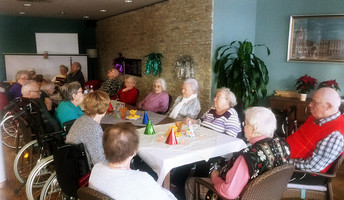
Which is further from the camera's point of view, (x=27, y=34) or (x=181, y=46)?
(x=27, y=34)

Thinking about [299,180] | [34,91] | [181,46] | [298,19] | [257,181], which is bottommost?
[299,180]

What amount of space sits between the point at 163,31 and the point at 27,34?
17.1 ft

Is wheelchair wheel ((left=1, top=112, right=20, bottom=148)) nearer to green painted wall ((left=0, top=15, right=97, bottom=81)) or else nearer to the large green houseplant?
the large green houseplant

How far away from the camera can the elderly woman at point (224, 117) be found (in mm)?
2902

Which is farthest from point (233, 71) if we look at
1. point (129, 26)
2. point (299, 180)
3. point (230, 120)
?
point (129, 26)

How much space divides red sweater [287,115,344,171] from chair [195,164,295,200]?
2.55 feet

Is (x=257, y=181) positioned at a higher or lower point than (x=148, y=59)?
lower

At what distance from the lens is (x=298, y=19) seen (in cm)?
486

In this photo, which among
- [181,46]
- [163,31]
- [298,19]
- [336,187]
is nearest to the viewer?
[336,187]

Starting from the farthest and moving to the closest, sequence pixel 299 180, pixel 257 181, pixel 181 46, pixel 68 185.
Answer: pixel 181 46 < pixel 299 180 < pixel 68 185 < pixel 257 181

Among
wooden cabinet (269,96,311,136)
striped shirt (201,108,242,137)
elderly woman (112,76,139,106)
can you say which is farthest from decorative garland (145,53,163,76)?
striped shirt (201,108,242,137)

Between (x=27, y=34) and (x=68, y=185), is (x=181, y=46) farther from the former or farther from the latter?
(x=27, y=34)

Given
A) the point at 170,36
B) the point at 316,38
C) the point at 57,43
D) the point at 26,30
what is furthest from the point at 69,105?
the point at 26,30

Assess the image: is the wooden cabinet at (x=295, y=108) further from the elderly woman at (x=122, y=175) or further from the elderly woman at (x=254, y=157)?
the elderly woman at (x=122, y=175)
